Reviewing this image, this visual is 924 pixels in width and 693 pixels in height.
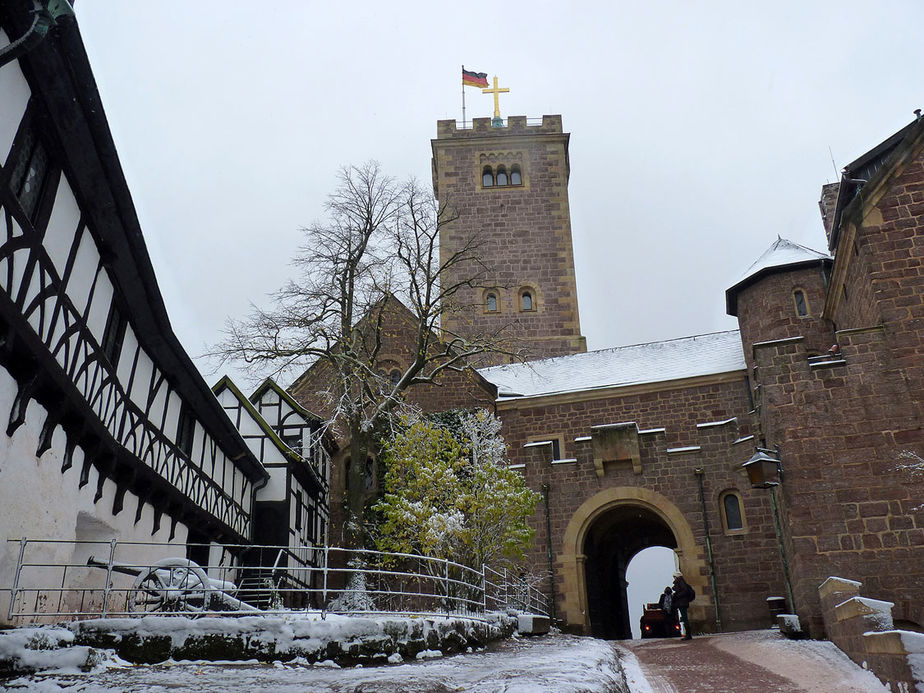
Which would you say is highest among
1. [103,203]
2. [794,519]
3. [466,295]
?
[466,295]

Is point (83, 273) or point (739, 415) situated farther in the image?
point (739, 415)

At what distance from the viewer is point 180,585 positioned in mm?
8672

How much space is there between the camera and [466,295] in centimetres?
3572

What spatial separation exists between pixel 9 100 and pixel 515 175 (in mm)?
32292

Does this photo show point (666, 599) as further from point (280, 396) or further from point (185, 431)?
point (280, 396)

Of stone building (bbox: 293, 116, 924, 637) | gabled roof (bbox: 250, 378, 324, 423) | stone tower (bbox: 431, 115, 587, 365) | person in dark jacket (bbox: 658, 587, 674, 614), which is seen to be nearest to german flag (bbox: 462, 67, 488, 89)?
stone tower (bbox: 431, 115, 587, 365)

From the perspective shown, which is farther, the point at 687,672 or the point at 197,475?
the point at 197,475

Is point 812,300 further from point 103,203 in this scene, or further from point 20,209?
point 20,209

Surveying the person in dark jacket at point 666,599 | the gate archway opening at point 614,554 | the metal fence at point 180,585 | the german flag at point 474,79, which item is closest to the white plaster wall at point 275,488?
the metal fence at point 180,585

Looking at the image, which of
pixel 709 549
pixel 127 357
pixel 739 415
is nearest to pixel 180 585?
pixel 127 357

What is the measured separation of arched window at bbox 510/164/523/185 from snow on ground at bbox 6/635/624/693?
3213 centimetres

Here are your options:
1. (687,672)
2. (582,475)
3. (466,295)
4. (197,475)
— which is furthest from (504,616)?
(466,295)

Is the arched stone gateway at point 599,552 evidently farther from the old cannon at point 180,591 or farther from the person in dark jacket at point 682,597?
the old cannon at point 180,591

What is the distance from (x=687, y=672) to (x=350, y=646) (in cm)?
486
